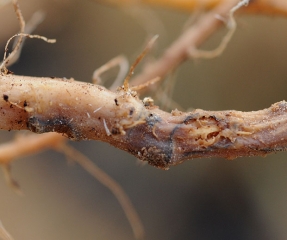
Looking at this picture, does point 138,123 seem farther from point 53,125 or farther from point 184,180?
point 184,180

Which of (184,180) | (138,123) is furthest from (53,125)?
(184,180)

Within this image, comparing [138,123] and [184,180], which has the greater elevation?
[184,180]

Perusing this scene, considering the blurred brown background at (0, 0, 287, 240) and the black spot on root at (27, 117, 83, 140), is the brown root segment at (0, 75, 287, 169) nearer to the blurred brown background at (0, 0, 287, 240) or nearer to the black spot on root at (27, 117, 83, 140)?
the black spot on root at (27, 117, 83, 140)

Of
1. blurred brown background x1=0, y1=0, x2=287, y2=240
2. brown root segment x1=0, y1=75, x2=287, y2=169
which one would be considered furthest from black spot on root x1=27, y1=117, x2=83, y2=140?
blurred brown background x1=0, y1=0, x2=287, y2=240

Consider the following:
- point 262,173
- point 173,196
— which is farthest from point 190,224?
point 262,173

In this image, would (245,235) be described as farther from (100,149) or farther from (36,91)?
(36,91)
